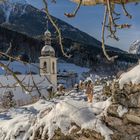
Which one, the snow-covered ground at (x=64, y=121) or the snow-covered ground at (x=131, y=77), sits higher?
the snow-covered ground at (x=131, y=77)

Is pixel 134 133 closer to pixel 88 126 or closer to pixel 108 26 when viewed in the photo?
pixel 88 126

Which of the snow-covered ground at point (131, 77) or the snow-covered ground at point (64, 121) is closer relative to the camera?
the snow-covered ground at point (131, 77)

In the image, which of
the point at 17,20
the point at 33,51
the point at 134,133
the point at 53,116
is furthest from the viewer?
the point at 17,20

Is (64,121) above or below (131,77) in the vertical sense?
below

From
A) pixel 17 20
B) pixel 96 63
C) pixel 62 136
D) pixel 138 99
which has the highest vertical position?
pixel 17 20

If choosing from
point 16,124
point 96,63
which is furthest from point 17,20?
point 16,124

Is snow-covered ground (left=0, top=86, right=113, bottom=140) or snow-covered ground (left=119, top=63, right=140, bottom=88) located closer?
snow-covered ground (left=119, top=63, right=140, bottom=88)

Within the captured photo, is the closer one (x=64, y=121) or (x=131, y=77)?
(x=131, y=77)

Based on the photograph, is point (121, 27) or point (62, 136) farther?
point (62, 136)

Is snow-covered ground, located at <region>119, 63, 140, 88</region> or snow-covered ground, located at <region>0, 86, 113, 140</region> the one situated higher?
snow-covered ground, located at <region>119, 63, 140, 88</region>

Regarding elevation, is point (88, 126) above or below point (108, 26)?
below

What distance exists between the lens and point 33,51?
94875 mm

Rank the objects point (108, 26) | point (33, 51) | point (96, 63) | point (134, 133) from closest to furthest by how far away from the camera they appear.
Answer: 1. point (108, 26)
2. point (134, 133)
3. point (33, 51)
4. point (96, 63)

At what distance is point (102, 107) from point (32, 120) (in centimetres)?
119
